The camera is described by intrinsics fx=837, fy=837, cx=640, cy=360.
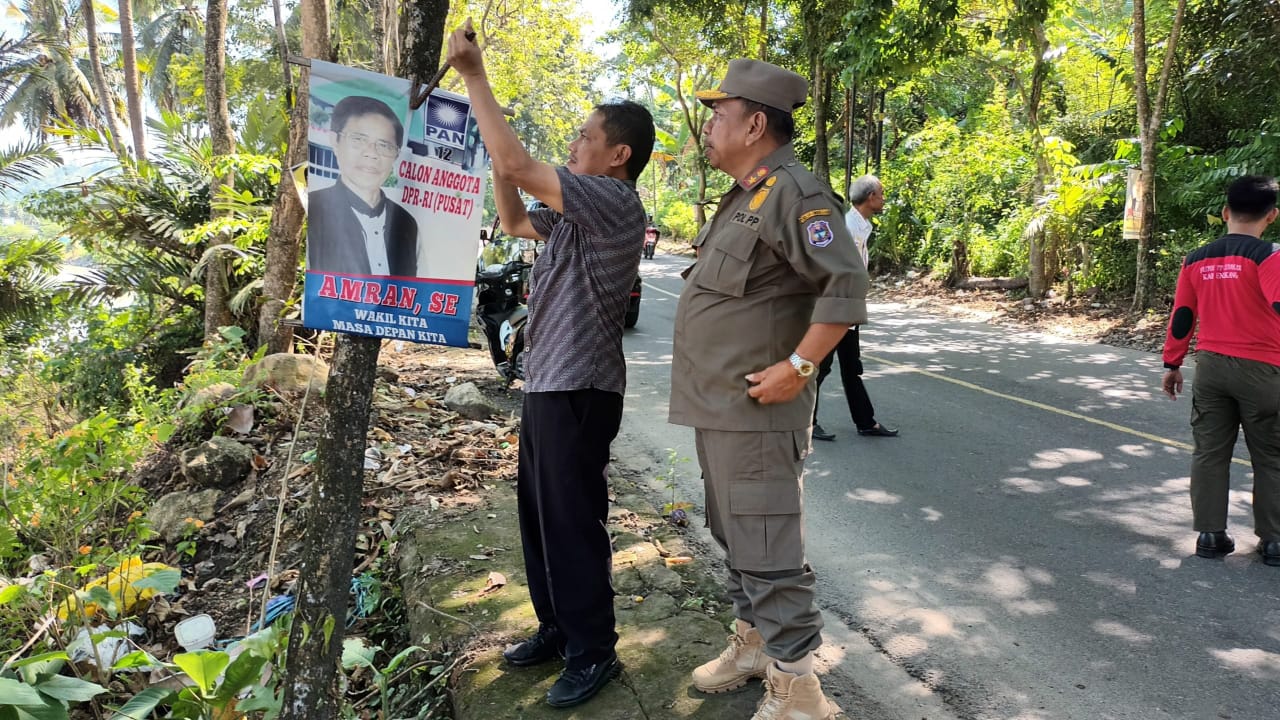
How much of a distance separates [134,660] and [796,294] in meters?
2.08

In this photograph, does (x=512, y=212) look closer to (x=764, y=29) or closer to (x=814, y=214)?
(x=814, y=214)

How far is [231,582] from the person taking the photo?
402 centimetres

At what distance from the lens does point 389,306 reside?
7.25 feet

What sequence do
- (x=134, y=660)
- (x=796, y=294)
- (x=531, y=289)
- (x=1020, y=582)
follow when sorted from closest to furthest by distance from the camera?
(x=134, y=660)
(x=796, y=294)
(x=531, y=289)
(x=1020, y=582)

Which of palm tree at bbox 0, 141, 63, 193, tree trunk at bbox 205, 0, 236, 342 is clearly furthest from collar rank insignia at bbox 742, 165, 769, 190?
palm tree at bbox 0, 141, 63, 193

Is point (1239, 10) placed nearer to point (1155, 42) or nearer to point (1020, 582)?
point (1155, 42)

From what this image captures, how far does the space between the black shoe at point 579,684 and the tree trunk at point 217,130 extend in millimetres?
6072

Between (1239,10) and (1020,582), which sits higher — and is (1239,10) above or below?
above

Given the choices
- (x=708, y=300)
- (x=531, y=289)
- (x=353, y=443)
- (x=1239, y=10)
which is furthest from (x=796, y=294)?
(x=1239, y=10)

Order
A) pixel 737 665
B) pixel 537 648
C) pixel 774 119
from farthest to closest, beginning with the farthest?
pixel 537 648, pixel 737 665, pixel 774 119

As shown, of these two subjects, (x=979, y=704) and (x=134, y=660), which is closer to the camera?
(x=134, y=660)

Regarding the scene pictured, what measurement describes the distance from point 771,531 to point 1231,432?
10.1ft

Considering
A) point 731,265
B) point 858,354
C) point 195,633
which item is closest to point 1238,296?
point 858,354

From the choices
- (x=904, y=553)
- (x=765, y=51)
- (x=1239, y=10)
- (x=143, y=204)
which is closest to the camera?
(x=904, y=553)
